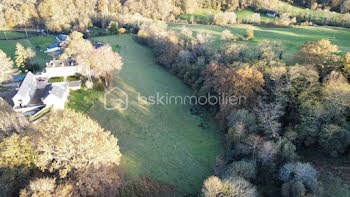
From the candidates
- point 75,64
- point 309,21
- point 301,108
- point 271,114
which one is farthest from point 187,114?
point 309,21

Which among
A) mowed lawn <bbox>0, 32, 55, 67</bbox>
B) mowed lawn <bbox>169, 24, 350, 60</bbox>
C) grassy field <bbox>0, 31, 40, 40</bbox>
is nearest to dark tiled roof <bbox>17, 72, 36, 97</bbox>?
mowed lawn <bbox>0, 32, 55, 67</bbox>

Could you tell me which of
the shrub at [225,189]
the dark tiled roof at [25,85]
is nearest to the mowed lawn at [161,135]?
the shrub at [225,189]

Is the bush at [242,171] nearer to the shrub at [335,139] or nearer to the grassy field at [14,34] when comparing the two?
the shrub at [335,139]

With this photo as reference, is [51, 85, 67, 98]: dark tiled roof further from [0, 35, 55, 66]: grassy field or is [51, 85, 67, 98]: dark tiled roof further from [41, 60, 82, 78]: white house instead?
[0, 35, 55, 66]: grassy field

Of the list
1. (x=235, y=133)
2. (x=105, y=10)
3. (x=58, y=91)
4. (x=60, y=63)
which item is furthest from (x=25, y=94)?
(x=105, y=10)

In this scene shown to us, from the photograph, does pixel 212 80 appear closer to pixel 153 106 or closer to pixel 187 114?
pixel 187 114

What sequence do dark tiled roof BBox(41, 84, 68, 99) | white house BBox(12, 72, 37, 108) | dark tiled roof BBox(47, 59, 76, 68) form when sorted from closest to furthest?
white house BBox(12, 72, 37, 108) < dark tiled roof BBox(41, 84, 68, 99) < dark tiled roof BBox(47, 59, 76, 68)
